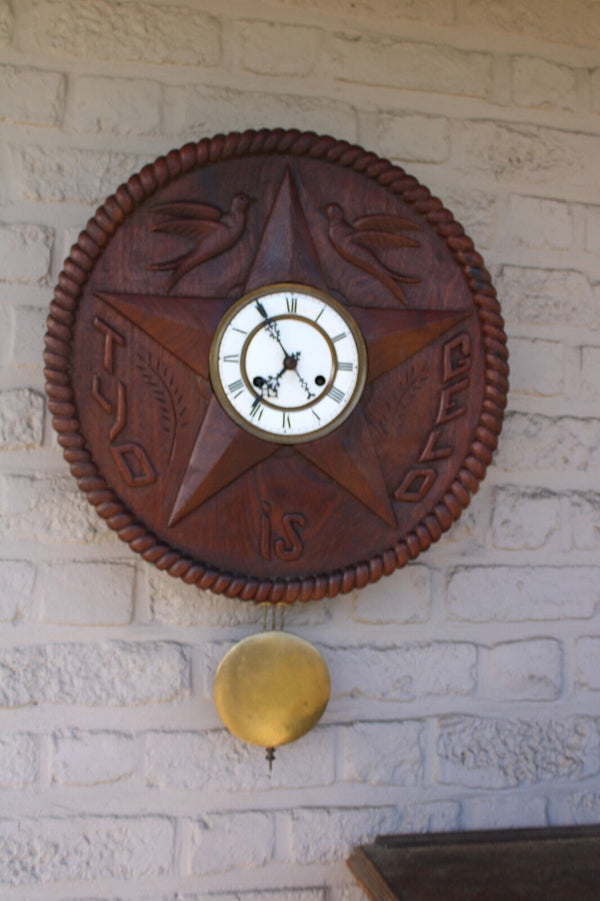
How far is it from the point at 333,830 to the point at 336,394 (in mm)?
626

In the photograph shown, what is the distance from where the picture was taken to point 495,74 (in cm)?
123

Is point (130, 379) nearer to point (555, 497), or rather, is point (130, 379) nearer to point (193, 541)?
point (193, 541)

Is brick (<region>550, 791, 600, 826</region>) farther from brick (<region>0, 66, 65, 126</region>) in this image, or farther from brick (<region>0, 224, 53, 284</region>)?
brick (<region>0, 66, 65, 126</region>)

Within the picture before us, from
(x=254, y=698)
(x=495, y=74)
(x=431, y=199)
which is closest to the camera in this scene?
(x=254, y=698)

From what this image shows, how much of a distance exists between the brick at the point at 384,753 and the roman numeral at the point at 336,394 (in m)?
0.48

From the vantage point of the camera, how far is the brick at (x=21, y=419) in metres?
1.06

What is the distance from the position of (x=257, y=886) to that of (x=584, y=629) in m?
0.62

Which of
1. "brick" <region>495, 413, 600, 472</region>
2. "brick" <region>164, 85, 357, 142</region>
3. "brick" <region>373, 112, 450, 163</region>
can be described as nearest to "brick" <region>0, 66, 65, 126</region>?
"brick" <region>164, 85, 357, 142</region>

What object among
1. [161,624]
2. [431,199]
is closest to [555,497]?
[431,199]

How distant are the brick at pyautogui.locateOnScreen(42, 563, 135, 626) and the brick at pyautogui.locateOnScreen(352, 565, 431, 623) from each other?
1.11 ft

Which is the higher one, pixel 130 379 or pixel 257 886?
pixel 130 379

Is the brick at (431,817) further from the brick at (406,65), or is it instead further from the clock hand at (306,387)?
the brick at (406,65)

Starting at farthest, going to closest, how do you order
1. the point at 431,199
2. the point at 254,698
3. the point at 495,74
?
1. the point at 495,74
2. the point at 431,199
3. the point at 254,698

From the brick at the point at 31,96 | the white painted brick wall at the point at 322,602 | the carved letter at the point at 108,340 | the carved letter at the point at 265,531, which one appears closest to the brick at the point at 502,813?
the white painted brick wall at the point at 322,602
